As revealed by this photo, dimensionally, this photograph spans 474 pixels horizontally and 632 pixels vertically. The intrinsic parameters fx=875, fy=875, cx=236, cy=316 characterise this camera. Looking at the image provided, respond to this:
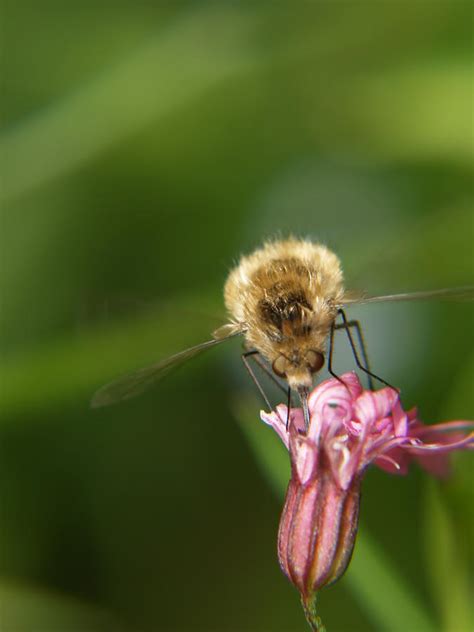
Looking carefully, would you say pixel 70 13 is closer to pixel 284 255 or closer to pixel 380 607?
pixel 284 255

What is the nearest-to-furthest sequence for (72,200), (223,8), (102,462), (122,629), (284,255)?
(284,255) → (122,629) → (102,462) → (72,200) → (223,8)

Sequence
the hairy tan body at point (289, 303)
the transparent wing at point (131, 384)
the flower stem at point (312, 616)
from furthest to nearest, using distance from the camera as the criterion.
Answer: the transparent wing at point (131, 384) < the hairy tan body at point (289, 303) < the flower stem at point (312, 616)

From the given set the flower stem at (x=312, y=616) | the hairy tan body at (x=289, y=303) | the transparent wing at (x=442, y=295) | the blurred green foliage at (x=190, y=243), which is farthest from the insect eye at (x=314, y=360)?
the blurred green foliage at (x=190, y=243)

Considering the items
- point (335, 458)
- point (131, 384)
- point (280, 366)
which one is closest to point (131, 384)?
point (131, 384)

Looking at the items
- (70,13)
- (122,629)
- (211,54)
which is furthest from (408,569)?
(70,13)

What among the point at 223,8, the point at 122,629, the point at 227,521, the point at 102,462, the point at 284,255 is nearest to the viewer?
the point at 284,255

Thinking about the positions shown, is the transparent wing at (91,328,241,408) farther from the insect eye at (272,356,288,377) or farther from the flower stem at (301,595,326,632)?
the flower stem at (301,595,326,632)

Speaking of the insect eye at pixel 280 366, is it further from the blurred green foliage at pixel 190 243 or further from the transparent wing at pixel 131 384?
the blurred green foliage at pixel 190 243
